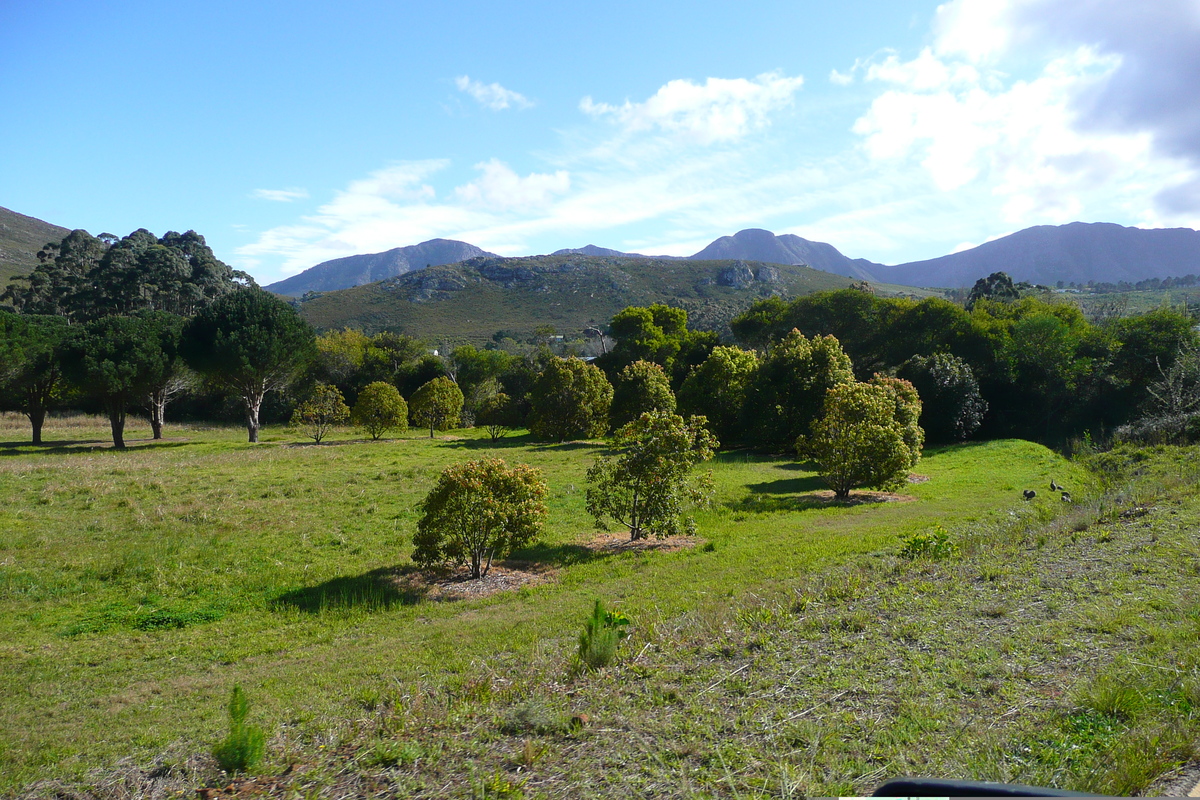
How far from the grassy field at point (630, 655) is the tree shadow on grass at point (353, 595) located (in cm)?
7

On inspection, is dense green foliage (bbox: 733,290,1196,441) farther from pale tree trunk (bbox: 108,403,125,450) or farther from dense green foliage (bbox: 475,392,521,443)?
pale tree trunk (bbox: 108,403,125,450)

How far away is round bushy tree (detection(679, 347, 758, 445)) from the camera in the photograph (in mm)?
31922

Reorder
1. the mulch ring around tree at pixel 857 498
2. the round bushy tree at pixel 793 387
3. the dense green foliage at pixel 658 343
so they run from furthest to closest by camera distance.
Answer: the dense green foliage at pixel 658 343, the round bushy tree at pixel 793 387, the mulch ring around tree at pixel 857 498

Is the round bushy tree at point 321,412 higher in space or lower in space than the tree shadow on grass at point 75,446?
higher

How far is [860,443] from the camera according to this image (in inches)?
679

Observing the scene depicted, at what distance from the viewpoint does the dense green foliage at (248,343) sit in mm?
35906

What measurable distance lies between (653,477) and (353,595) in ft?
21.5

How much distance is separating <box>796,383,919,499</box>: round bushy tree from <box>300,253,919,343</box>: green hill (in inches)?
2560

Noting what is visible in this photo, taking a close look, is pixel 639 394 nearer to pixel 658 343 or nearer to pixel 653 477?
pixel 653 477

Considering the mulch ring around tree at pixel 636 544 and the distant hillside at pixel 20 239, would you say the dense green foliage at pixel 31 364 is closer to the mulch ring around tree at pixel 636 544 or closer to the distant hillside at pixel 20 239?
the mulch ring around tree at pixel 636 544

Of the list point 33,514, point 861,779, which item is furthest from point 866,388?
point 33,514

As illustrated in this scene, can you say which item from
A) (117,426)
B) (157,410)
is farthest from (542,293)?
(117,426)

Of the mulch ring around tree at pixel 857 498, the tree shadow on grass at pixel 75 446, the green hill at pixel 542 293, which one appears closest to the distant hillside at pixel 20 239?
the green hill at pixel 542 293

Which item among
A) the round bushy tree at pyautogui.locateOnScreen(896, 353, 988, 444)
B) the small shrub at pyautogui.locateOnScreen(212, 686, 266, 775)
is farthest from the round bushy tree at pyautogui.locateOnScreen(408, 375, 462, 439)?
the small shrub at pyautogui.locateOnScreen(212, 686, 266, 775)
